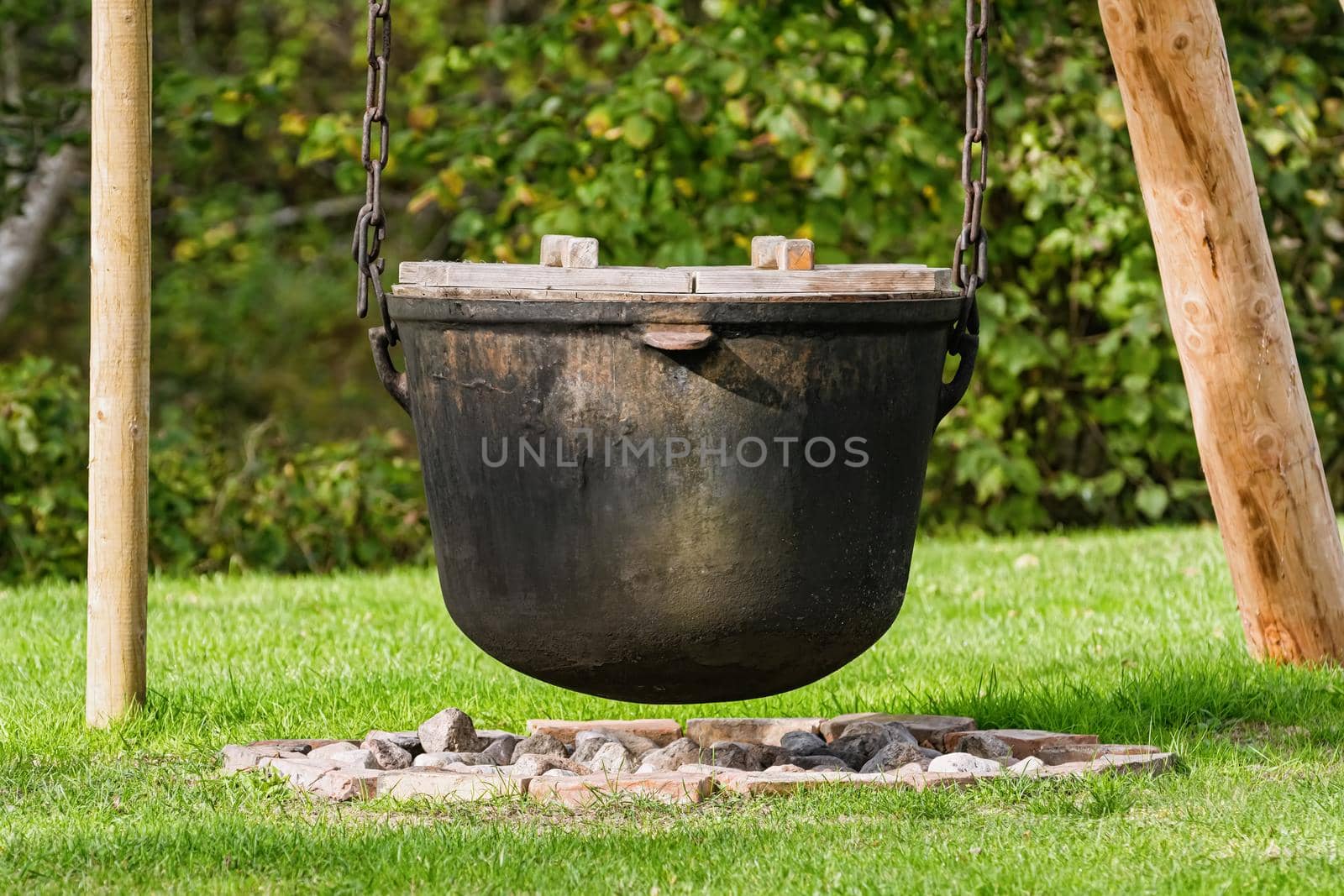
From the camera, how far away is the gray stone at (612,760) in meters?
3.46

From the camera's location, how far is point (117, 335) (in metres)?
3.78

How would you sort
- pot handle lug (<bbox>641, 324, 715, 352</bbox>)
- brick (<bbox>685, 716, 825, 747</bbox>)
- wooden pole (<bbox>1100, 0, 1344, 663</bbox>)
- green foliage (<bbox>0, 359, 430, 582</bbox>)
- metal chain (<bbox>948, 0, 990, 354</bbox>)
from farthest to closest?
green foliage (<bbox>0, 359, 430, 582</bbox>), wooden pole (<bbox>1100, 0, 1344, 663</bbox>), brick (<bbox>685, 716, 825, 747</bbox>), metal chain (<bbox>948, 0, 990, 354</bbox>), pot handle lug (<bbox>641, 324, 715, 352</bbox>)

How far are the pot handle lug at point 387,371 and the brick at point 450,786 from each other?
72cm

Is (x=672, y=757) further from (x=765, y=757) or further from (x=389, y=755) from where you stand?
(x=389, y=755)

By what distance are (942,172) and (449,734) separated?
4.34 metres

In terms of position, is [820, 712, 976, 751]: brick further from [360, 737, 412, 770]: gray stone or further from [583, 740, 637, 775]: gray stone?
[360, 737, 412, 770]: gray stone

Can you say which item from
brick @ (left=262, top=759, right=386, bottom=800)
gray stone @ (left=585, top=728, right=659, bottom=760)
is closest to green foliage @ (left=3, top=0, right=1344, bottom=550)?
gray stone @ (left=585, top=728, right=659, bottom=760)

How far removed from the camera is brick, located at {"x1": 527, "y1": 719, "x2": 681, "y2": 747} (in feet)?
12.3

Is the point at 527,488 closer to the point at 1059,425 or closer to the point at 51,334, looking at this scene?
the point at 1059,425

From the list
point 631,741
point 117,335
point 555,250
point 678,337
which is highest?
point 555,250

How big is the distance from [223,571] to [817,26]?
342 centimetres

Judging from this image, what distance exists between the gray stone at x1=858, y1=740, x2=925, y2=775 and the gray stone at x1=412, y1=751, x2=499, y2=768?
783 millimetres

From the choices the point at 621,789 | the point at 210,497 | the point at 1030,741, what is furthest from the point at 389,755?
the point at 210,497

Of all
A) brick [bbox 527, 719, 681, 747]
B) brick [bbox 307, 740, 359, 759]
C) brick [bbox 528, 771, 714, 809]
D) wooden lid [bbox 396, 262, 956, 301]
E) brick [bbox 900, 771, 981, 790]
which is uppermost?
wooden lid [bbox 396, 262, 956, 301]
